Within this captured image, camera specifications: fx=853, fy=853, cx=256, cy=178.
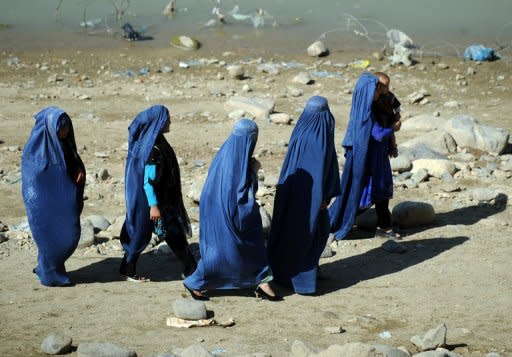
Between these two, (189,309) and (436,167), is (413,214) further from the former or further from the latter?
(189,309)

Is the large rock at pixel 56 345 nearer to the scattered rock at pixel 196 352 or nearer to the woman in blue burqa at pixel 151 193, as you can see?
the scattered rock at pixel 196 352

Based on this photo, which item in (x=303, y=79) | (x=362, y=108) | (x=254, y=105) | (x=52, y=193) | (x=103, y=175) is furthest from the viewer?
(x=303, y=79)

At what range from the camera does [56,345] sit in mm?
5027

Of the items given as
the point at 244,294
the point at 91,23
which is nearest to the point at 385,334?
the point at 244,294

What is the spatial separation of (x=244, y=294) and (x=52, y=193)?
1.58 m

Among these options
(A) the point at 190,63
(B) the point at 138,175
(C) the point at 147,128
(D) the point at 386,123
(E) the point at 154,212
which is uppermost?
(C) the point at 147,128

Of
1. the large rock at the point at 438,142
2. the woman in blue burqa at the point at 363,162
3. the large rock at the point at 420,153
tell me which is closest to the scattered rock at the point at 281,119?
the large rock at the point at 438,142

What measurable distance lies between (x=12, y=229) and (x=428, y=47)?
38.0ft

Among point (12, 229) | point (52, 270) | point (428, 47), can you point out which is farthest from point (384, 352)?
point (428, 47)

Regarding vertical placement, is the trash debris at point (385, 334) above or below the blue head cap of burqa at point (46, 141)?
below

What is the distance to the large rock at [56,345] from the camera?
502 centimetres

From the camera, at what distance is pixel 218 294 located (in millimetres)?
6188

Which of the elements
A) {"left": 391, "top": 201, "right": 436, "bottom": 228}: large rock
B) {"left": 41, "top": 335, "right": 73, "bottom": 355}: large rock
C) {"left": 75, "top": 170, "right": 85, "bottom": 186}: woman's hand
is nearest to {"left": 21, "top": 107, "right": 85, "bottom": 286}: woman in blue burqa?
{"left": 75, "top": 170, "right": 85, "bottom": 186}: woman's hand

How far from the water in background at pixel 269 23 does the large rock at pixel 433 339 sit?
11832 mm
